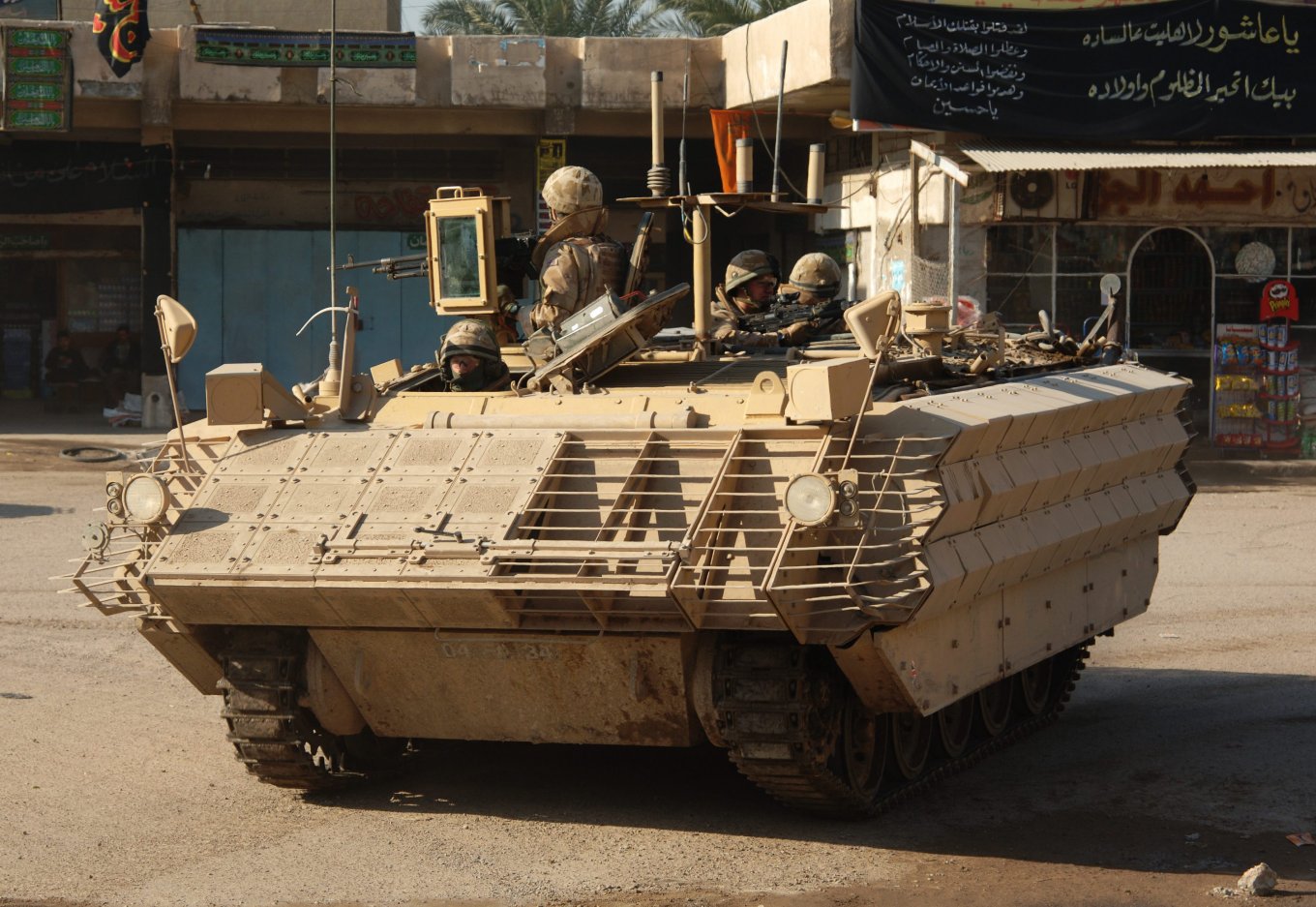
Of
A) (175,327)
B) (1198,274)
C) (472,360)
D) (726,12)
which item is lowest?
(472,360)

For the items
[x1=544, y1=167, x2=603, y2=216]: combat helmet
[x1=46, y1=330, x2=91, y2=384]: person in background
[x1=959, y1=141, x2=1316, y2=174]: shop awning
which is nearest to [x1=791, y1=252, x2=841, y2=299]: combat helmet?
[x1=544, y1=167, x2=603, y2=216]: combat helmet

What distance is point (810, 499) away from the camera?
6891 millimetres

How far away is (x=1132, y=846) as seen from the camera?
24.6ft

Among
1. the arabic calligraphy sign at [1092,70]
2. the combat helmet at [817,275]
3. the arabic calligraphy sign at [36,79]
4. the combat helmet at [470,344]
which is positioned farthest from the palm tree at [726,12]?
the combat helmet at [470,344]

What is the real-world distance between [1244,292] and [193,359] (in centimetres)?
1280

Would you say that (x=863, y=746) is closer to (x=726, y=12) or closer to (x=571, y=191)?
(x=571, y=191)

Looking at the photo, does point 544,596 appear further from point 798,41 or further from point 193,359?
point 193,359

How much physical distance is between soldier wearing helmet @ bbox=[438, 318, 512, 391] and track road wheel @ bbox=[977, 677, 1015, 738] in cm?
272

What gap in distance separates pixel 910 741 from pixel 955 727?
2.14 ft

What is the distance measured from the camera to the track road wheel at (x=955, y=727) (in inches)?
351

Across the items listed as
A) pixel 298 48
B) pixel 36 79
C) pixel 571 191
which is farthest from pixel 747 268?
pixel 36 79

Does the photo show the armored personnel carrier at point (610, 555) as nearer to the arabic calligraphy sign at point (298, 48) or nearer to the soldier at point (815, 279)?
the soldier at point (815, 279)

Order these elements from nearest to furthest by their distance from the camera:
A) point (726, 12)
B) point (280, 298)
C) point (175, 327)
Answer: point (175, 327) → point (280, 298) → point (726, 12)

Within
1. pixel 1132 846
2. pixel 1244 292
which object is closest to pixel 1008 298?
pixel 1244 292
